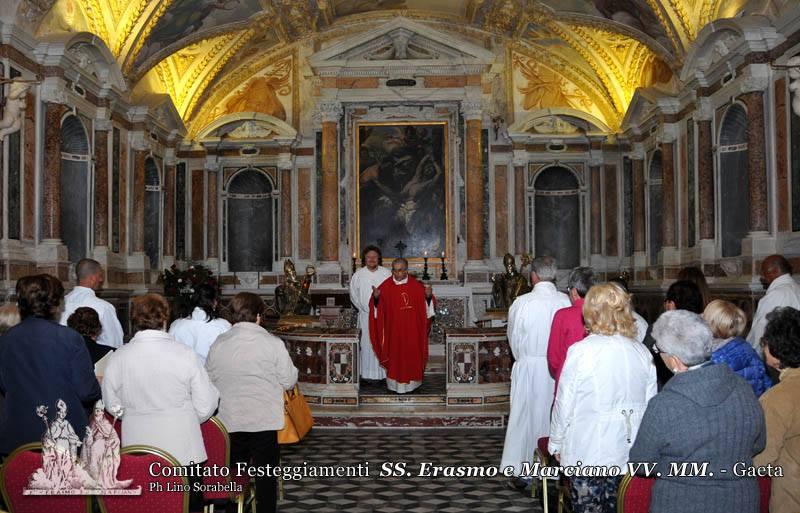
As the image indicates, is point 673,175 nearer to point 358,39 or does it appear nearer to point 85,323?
point 358,39

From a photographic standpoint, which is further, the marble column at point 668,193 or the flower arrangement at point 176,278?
the flower arrangement at point 176,278

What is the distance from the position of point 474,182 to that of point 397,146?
1915 millimetres

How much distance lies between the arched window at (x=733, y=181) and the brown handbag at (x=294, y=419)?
27.0ft

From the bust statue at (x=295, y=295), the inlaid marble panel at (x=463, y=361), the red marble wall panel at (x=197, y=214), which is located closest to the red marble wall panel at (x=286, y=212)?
the red marble wall panel at (x=197, y=214)

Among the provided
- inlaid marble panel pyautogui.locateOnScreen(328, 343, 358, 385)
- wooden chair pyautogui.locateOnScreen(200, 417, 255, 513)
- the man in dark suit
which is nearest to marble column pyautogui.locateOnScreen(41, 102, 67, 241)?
inlaid marble panel pyautogui.locateOnScreen(328, 343, 358, 385)

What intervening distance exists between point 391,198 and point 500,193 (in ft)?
8.21

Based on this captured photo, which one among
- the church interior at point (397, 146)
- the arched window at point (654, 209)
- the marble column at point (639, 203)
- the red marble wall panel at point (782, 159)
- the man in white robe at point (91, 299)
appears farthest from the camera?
the marble column at point (639, 203)

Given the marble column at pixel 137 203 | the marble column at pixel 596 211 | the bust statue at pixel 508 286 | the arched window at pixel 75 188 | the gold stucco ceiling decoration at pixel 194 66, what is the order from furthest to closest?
1. the marble column at pixel 596 211
2. the gold stucco ceiling decoration at pixel 194 66
3. the marble column at pixel 137 203
4. the bust statue at pixel 508 286
5. the arched window at pixel 75 188

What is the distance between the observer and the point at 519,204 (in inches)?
753

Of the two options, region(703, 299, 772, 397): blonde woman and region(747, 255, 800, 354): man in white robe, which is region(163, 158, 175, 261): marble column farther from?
region(703, 299, 772, 397): blonde woman

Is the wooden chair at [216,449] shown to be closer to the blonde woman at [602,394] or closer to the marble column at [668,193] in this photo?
the blonde woman at [602,394]

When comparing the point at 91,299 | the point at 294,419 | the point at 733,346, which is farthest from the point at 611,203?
the point at 733,346

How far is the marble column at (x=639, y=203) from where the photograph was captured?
17984mm

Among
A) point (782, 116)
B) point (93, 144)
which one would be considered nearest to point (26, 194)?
point (93, 144)
